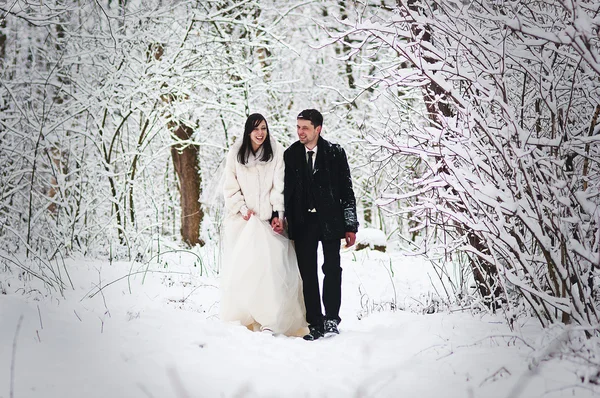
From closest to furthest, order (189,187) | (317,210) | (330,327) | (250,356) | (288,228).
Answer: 1. (250,356)
2. (330,327)
3. (317,210)
4. (288,228)
5. (189,187)

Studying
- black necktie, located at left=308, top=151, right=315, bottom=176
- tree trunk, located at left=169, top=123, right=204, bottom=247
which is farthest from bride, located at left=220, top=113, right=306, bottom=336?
tree trunk, located at left=169, top=123, right=204, bottom=247

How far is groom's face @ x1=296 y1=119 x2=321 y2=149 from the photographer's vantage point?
427cm

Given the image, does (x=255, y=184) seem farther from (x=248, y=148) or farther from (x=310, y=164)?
(x=310, y=164)

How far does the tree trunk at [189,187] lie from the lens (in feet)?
33.0

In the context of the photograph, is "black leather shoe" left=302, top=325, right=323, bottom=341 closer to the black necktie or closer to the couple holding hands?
the couple holding hands

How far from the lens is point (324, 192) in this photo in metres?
4.23

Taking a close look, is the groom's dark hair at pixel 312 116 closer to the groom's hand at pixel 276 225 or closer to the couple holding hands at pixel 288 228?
the couple holding hands at pixel 288 228

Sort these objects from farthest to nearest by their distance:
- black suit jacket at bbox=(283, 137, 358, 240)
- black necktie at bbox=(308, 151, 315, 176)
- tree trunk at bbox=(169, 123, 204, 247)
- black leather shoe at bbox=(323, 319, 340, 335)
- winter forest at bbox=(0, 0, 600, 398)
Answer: tree trunk at bbox=(169, 123, 204, 247), black necktie at bbox=(308, 151, 315, 176), black suit jacket at bbox=(283, 137, 358, 240), black leather shoe at bbox=(323, 319, 340, 335), winter forest at bbox=(0, 0, 600, 398)

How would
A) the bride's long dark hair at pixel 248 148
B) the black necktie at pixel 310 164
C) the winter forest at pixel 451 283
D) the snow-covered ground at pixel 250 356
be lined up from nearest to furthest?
the snow-covered ground at pixel 250 356, the winter forest at pixel 451 283, the black necktie at pixel 310 164, the bride's long dark hair at pixel 248 148

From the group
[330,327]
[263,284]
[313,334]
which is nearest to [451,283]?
[330,327]

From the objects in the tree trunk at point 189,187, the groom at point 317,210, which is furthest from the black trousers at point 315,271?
the tree trunk at point 189,187

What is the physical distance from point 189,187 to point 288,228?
5.95m

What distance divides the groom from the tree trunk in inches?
233

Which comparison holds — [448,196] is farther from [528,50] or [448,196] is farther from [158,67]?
[158,67]
